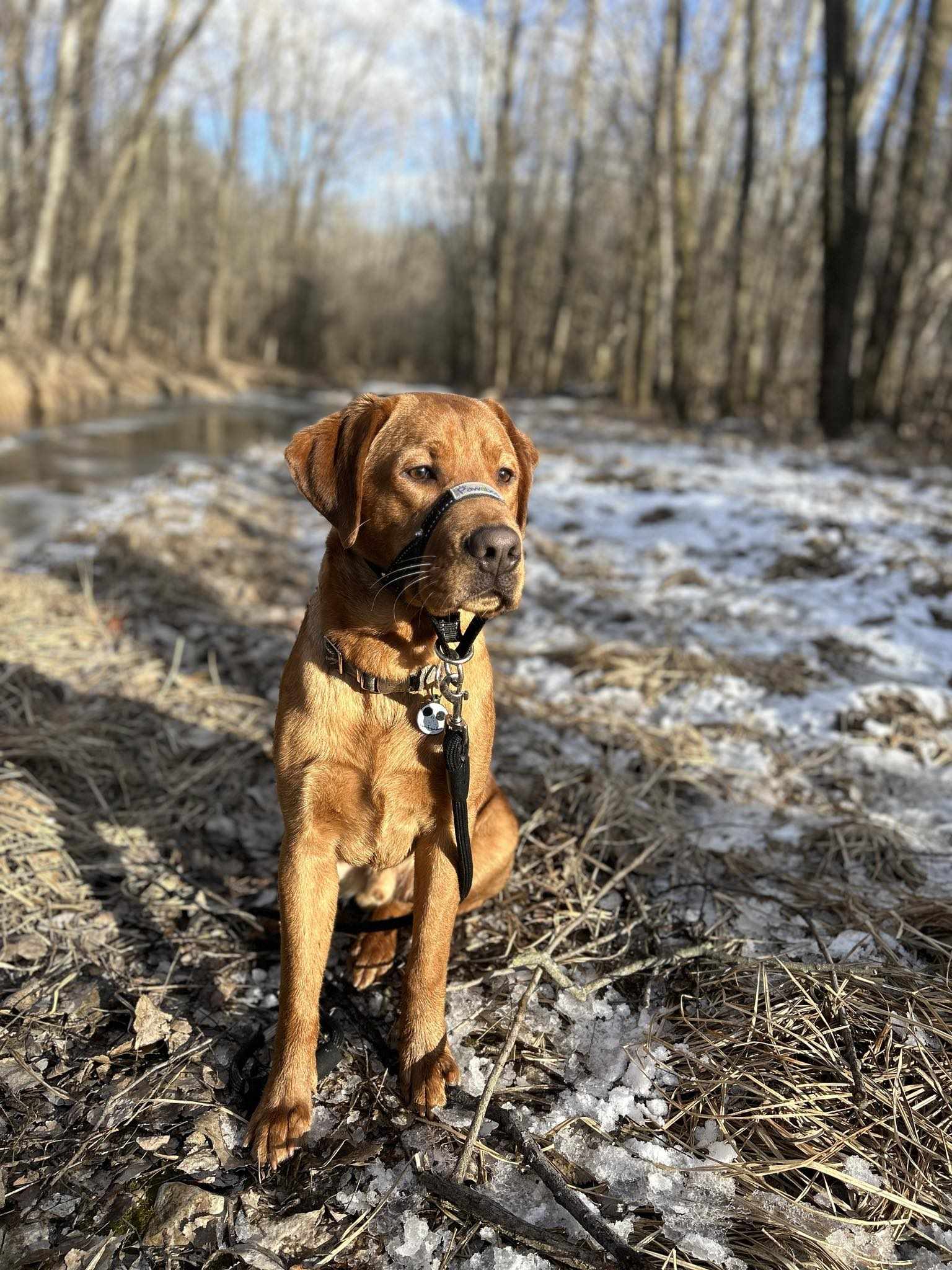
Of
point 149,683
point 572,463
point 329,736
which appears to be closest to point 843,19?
point 572,463

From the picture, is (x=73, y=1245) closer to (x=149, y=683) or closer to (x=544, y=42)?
(x=149, y=683)

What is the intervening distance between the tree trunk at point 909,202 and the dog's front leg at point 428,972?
39.7 feet

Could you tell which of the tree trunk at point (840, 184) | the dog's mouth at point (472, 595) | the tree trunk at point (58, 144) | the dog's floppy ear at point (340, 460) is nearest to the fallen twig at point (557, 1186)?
the dog's mouth at point (472, 595)

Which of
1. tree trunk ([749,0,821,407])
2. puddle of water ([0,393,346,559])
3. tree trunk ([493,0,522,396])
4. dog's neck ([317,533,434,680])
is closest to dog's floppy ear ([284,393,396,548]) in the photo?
dog's neck ([317,533,434,680])

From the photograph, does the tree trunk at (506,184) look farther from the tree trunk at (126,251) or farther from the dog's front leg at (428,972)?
the dog's front leg at (428,972)

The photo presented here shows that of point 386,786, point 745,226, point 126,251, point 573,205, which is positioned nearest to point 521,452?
point 386,786

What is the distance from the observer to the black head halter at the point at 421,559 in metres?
2.12

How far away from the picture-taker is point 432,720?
2.21 meters

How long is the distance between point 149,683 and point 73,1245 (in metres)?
3.00

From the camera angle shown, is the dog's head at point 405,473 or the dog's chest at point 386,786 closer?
the dog's head at point 405,473

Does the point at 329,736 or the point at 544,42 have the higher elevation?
the point at 544,42

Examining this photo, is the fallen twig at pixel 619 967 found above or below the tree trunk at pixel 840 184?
below

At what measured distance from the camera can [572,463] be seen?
10781 millimetres

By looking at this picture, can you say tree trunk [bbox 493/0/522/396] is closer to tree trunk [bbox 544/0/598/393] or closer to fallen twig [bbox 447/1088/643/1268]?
tree trunk [bbox 544/0/598/393]
